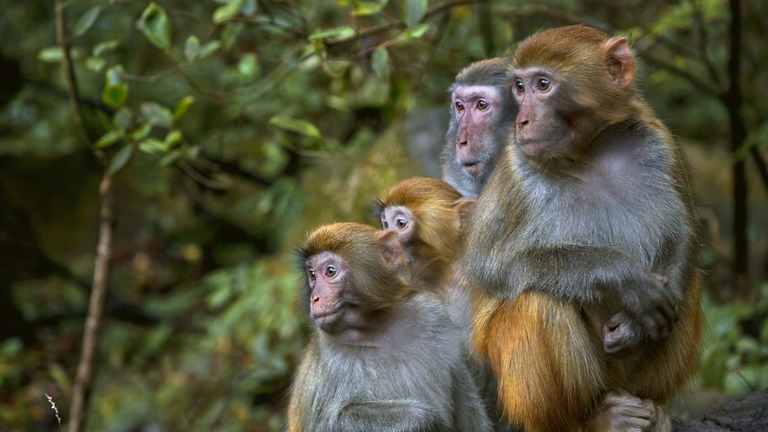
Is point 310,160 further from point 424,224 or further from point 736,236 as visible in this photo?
point 424,224

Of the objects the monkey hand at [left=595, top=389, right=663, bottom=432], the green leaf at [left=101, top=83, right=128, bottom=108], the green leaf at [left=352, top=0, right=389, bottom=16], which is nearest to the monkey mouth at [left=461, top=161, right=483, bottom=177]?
the green leaf at [left=352, top=0, right=389, bottom=16]

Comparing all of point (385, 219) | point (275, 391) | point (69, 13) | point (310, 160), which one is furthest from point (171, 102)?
point (385, 219)

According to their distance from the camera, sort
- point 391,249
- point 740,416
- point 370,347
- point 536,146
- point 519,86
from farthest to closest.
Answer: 1. point 740,416
2. point 391,249
3. point 370,347
4. point 519,86
5. point 536,146

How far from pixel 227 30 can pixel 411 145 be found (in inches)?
144

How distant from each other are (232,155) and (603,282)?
7782 millimetres

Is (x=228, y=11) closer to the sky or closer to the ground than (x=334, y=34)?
closer to the sky

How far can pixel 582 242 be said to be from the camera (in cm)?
389

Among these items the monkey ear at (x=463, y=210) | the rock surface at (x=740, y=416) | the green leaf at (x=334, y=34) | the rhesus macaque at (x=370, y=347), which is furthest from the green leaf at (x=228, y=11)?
the rock surface at (x=740, y=416)

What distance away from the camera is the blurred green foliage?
6074mm

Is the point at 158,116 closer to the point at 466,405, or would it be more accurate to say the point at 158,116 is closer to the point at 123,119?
the point at 123,119

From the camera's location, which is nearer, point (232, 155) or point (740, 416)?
point (740, 416)

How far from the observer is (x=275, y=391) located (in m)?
8.64

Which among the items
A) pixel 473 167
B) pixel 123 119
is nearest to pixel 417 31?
pixel 473 167

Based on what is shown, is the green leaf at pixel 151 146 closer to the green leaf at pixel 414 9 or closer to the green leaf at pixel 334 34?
the green leaf at pixel 334 34
